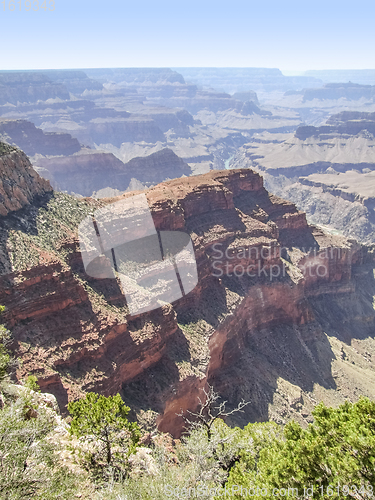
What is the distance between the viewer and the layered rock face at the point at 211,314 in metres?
33.9

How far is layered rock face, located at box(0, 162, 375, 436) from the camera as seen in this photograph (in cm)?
3394

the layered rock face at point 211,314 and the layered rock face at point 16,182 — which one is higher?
the layered rock face at point 16,182

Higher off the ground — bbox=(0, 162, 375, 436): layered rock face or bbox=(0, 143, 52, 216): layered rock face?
bbox=(0, 143, 52, 216): layered rock face

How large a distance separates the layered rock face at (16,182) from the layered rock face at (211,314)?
1.58 m

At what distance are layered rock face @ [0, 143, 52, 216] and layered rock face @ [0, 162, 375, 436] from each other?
1580mm

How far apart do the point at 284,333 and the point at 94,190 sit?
152440 mm

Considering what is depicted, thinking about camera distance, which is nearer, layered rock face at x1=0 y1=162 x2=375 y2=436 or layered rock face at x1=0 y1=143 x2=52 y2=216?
layered rock face at x1=0 y1=162 x2=375 y2=436

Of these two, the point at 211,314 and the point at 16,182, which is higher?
the point at 16,182

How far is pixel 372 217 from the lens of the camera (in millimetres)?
175125

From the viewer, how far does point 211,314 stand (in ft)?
171

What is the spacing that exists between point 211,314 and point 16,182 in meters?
30.1

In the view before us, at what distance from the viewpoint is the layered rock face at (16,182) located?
124 ft

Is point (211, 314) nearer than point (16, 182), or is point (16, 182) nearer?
point (16, 182)

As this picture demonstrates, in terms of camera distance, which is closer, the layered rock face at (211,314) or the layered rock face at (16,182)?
the layered rock face at (211,314)
